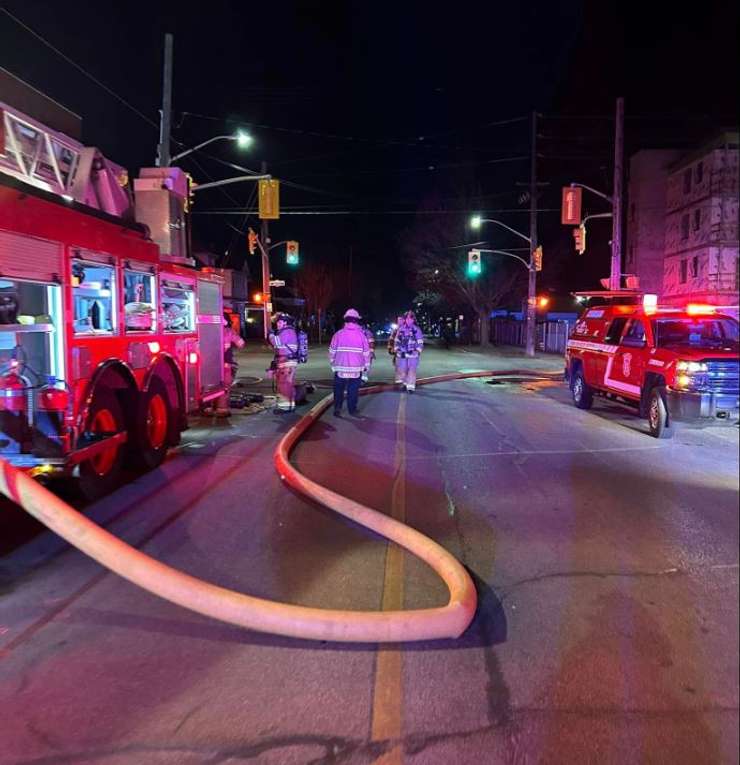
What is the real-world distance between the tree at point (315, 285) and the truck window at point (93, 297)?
59.9m

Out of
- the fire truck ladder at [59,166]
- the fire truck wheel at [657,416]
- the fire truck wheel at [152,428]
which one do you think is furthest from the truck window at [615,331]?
the fire truck ladder at [59,166]

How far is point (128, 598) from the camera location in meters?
4.29

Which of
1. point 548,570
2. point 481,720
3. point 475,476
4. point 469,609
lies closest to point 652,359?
point 475,476

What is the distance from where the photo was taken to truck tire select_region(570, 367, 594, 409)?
41.8 feet

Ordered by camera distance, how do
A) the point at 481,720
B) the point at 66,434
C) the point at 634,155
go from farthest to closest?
1. the point at 634,155
2. the point at 66,434
3. the point at 481,720

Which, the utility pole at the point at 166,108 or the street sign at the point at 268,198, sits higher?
the utility pole at the point at 166,108

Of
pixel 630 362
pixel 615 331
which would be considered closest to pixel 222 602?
pixel 630 362

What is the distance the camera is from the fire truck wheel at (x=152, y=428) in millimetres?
7227

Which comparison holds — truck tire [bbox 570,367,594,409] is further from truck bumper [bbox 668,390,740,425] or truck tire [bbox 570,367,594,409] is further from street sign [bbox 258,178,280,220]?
street sign [bbox 258,178,280,220]

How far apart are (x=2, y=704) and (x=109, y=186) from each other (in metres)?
5.74

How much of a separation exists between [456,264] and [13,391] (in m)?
42.4

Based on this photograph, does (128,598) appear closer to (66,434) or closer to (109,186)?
(66,434)

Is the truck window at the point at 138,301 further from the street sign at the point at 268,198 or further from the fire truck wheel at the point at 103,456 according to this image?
the street sign at the point at 268,198

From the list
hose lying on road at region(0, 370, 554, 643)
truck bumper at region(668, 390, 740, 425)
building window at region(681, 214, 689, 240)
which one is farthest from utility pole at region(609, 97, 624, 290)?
truck bumper at region(668, 390, 740, 425)
